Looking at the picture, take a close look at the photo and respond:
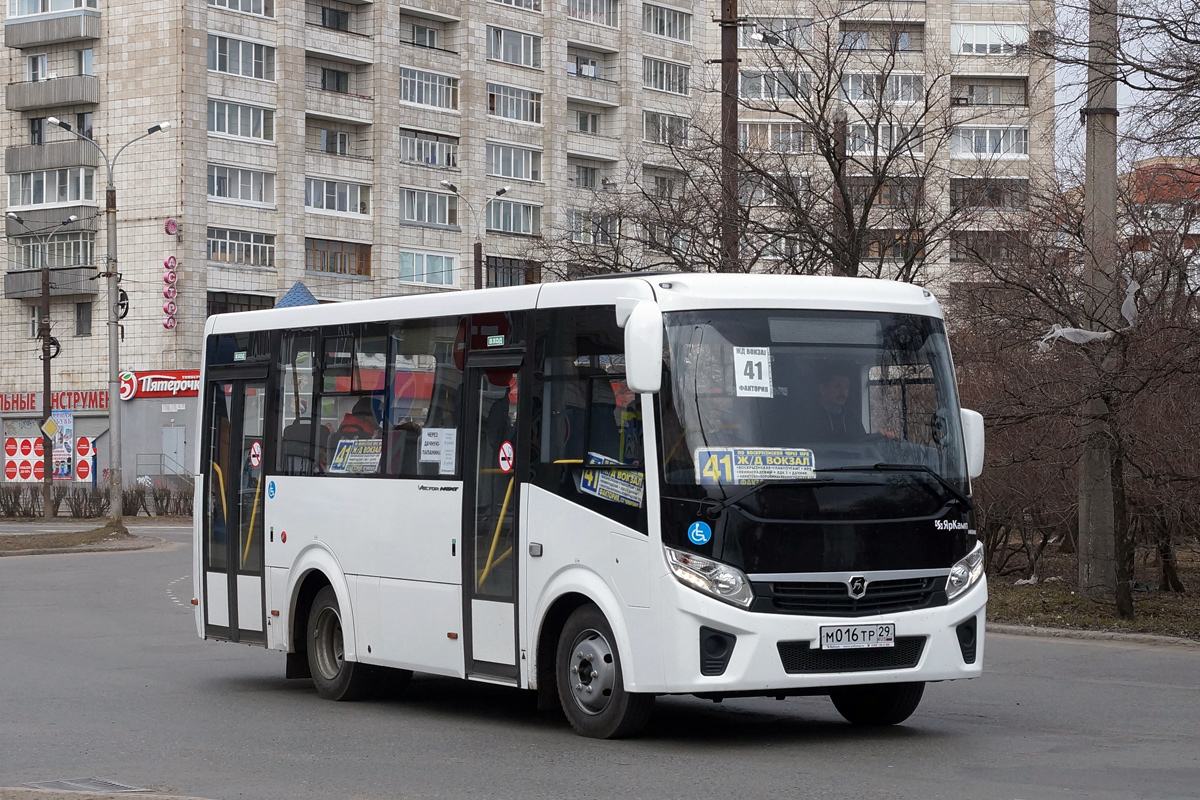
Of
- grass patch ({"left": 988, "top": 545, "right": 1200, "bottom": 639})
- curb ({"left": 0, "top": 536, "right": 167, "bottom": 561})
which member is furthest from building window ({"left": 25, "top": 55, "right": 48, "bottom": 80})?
grass patch ({"left": 988, "top": 545, "right": 1200, "bottom": 639})

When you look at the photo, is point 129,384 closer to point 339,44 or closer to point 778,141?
point 339,44

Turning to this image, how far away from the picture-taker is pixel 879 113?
2589 centimetres

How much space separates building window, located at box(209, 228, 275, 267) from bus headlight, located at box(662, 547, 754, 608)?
62088 mm

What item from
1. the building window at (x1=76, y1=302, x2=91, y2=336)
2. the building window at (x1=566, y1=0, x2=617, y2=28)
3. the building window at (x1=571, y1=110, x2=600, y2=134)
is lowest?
the building window at (x1=76, y1=302, x2=91, y2=336)

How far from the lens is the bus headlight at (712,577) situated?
10.0 metres

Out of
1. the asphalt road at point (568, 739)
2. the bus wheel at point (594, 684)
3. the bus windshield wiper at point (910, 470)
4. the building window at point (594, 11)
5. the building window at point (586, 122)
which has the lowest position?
the asphalt road at point (568, 739)

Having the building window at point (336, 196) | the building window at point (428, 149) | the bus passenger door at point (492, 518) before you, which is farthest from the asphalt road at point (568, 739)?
the building window at point (428, 149)

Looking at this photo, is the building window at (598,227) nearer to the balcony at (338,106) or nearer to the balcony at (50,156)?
the balcony at (338,106)

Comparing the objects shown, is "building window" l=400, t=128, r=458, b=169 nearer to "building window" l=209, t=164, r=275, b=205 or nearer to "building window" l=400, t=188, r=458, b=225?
"building window" l=400, t=188, r=458, b=225

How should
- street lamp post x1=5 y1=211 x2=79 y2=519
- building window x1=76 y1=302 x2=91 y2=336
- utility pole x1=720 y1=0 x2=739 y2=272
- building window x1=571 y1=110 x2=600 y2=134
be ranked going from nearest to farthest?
utility pole x1=720 y1=0 x2=739 y2=272, street lamp post x1=5 y1=211 x2=79 y2=519, building window x1=76 y1=302 x2=91 y2=336, building window x1=571 y1=110 x2=600 y2=134

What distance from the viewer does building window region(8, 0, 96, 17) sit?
71.6 meters

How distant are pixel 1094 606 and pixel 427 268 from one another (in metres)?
60.1

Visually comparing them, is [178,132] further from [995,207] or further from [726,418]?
[726,418]

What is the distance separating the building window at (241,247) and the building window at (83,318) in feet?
22.0
